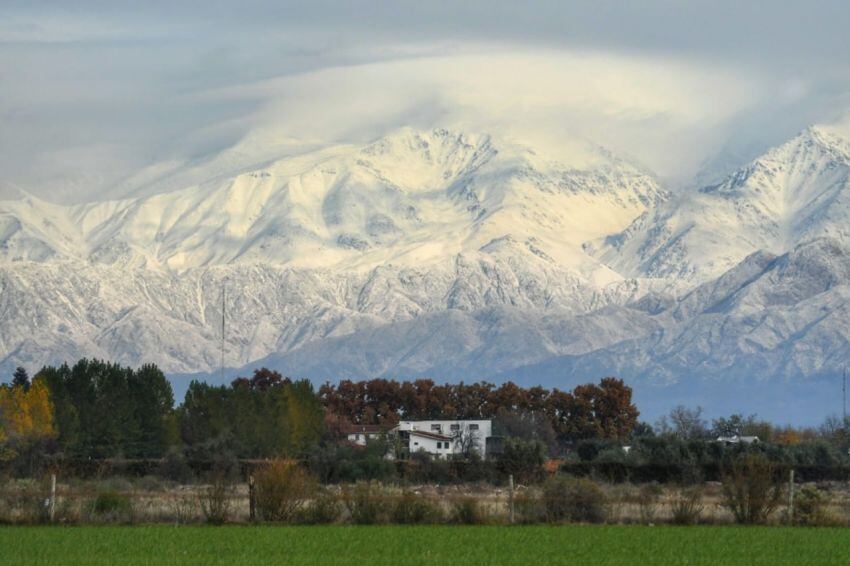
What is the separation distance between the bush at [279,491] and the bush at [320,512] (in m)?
0.30

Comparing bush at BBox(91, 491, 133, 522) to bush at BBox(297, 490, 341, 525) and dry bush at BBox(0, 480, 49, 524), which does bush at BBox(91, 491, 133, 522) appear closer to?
dry bush at BBox(0, 480, 49, 524)

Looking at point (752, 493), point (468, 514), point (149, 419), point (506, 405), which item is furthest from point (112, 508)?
point (506, 405)

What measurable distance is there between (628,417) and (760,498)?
115 m

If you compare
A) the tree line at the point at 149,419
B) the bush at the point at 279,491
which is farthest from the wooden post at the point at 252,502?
the tree line at the point at 149,419

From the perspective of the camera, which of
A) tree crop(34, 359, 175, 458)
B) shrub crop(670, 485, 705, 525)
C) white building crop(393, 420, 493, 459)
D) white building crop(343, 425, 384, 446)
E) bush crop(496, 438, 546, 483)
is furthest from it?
white building crop(343, 425, 384, 446)

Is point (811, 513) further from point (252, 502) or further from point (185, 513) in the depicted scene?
point (185, 513)

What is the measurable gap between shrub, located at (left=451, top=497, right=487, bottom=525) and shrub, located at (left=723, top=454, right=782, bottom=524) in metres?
8.22

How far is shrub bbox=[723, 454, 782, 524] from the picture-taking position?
60.8 metres

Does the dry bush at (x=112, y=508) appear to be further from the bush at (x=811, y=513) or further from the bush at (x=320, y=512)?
the bush at (x=811, y=513)

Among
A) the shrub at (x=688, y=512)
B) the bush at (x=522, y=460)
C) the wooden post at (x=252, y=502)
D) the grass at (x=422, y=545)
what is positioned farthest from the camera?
the bush at (x=522, y=460)

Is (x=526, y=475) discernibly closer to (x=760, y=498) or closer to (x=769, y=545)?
(x=760, y=498)

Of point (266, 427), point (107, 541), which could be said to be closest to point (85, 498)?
point (107, 541)

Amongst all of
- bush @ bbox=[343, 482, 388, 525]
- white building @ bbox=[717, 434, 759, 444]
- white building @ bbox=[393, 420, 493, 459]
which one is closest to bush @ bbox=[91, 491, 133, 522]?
bush @ bbox=[343, 482, 388, 525]

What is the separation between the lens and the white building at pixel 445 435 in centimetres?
15612
